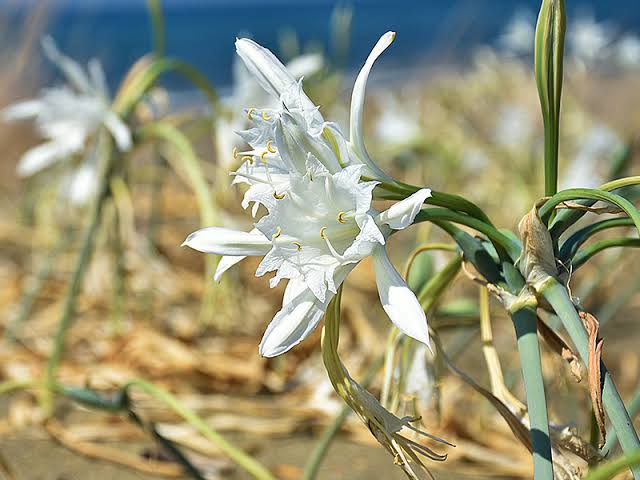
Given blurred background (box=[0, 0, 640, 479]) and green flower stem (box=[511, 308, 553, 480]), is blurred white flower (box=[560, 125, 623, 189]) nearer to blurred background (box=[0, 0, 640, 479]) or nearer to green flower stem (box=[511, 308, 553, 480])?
blurred background (box=[0, 0, 640, 479])

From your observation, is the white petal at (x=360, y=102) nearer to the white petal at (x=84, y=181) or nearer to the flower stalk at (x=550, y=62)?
the flower stalk at (x=550, y=62)

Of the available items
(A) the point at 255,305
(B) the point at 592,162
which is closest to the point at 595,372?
(B) the point at 592,162

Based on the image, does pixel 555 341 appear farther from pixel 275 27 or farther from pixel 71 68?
pixel 275 27

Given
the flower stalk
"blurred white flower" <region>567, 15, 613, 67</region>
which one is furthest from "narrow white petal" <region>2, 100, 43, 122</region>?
"blurred white flower" <region>567, 15, 613, 67</region>

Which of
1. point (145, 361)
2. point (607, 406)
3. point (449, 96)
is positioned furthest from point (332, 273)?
point (449, 96)

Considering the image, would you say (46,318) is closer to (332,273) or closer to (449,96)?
(332,273)

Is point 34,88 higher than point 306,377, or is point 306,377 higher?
point 34,88

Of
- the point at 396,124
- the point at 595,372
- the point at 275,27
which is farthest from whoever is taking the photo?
the point at 275,27
